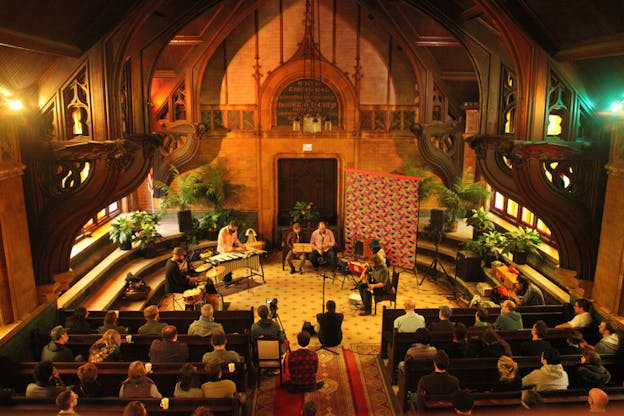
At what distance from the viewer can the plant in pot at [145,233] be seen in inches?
443

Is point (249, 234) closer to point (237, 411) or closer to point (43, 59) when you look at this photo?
point (43, 59)

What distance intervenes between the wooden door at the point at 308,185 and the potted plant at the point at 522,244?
5.32m

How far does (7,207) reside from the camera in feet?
21.4

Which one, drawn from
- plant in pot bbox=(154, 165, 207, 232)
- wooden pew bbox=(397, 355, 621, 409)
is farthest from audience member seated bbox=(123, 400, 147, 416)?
plant in pot bbox=(154, 165, 207, 232)

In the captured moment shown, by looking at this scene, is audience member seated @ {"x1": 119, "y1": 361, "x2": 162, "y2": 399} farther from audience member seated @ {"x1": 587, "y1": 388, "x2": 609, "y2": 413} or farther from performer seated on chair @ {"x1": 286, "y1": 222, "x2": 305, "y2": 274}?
performer seated on chair @ {"x1": 286, "y1": 222, "x2": 305, "y2": 274}

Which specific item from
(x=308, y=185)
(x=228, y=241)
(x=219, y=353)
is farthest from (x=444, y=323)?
(x=308, y=185)

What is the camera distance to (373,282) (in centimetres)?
979

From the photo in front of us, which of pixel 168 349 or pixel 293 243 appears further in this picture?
pixel 293 243

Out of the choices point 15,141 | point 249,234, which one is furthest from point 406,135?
point 15,141

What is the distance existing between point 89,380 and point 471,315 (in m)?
5.20

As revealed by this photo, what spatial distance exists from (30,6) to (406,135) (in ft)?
32.4

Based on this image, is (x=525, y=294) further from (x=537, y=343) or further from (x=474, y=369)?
(x=474, y=369)

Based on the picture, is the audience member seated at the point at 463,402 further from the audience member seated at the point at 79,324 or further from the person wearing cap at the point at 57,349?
the audience member seated at the point at 79,324

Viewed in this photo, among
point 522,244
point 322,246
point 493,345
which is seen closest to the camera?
point 493,345
